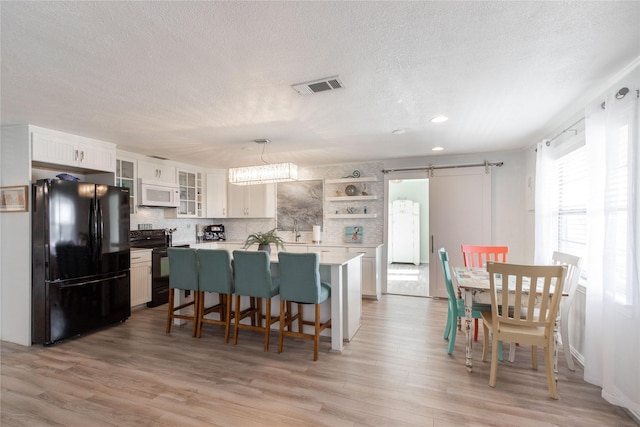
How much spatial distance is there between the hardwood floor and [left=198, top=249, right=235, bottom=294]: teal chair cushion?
0.59 metres

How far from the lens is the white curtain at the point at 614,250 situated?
1938 mm

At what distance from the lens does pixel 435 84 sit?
224 cm

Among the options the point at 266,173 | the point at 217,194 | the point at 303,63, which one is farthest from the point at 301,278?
the point at 217,194

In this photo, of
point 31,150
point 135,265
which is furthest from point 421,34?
point 135,265

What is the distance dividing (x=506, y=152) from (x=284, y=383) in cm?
450

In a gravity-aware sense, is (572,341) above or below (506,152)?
below

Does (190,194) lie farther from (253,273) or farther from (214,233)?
(253,273)

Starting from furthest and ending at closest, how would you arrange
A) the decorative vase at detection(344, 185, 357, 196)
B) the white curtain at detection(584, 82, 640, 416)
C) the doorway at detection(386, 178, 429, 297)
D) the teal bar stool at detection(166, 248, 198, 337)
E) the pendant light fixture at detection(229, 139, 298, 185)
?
the doorway at detection(386, 178, 429, 297)
the decorative vase at detection(344, 185, 357, 196)
the pendant light fixture at detection(229, 139, 298, 185)
the teal bar stool at detection(166, 248, 198, 337)
the white curtain at detection(584, 82, 640, 416)

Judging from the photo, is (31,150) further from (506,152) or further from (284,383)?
(506,152)

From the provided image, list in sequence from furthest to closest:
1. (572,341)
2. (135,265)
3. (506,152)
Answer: (506,152) < (135,265) < (572,341)

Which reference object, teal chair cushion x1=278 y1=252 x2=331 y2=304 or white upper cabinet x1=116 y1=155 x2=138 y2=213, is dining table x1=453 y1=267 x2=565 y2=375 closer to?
teal chair cushion x1=278 y1=252 x2=331 y2=304

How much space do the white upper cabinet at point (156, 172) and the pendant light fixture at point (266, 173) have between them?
1.74 m

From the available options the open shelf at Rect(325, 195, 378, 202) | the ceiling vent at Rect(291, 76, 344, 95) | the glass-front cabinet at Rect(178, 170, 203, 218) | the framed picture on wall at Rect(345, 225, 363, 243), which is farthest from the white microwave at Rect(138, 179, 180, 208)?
the ceiling vent at Rect(291, 76, 344, 95)

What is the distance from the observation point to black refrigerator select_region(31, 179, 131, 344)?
3.13 meters
